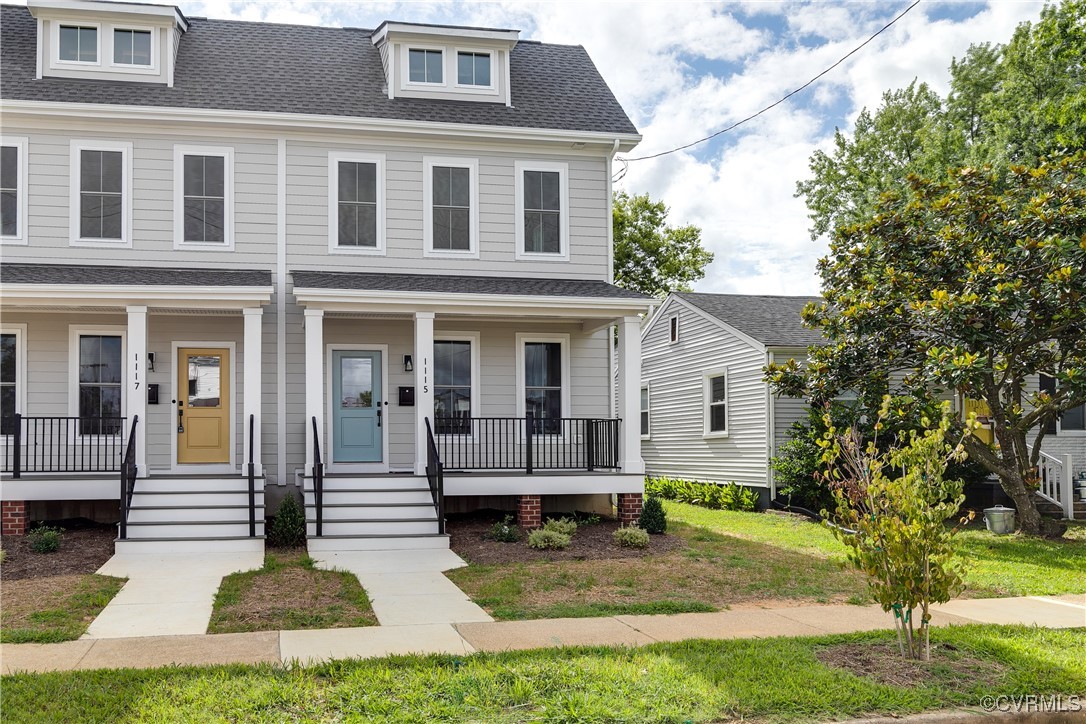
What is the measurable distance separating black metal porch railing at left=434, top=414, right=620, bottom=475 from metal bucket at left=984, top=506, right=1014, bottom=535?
6044 mm

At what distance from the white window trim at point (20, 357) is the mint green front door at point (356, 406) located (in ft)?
14.3

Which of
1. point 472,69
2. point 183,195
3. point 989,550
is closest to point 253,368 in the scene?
point 183,195

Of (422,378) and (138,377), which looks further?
(422,378)

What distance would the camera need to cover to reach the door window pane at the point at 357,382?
14.6 m

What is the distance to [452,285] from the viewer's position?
13820 mm

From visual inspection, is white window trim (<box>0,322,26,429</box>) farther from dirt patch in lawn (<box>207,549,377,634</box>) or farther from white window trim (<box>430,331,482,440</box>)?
white window trim (<box>430,331,482,440</box>)

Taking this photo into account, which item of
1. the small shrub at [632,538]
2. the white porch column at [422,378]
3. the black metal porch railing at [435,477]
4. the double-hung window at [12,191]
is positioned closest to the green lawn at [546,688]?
the small shrub at [632,538]

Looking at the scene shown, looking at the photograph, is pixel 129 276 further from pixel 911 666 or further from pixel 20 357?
pixel 911 666

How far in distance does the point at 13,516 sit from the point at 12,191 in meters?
4.79

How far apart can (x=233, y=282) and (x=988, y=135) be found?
19242 mm

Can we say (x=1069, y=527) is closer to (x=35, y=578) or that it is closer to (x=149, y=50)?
(x=35, y=578)

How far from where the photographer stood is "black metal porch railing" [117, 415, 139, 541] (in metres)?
11.4

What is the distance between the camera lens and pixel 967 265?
43.0 feet

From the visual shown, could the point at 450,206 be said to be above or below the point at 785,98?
below
